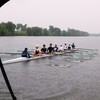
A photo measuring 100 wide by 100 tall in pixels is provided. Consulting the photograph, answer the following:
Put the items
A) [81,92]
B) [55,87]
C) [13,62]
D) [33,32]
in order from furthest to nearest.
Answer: [33,32]
[13,62]
[55,87]
[81,92]

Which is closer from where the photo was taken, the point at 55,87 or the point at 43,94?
the point at 43,94

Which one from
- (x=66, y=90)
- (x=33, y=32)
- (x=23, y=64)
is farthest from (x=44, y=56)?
(x=33, y=32)

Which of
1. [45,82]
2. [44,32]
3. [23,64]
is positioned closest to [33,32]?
[44,32]

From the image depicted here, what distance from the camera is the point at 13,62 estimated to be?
1986 centimetres

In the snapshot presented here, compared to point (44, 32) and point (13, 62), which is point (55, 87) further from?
point (44, 32)

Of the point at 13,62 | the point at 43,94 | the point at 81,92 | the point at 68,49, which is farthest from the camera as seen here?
the point at 68,49

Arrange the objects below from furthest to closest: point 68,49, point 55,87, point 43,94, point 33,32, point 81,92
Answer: point 33,32 → point 68,49 → point 55,87 → point 81,92 → point 43,94

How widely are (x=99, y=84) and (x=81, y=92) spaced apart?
259 centimetres

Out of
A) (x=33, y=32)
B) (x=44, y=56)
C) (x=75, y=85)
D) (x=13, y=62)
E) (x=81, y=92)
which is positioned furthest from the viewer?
(x=33, y=32)

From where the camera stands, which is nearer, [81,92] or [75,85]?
[81,92]

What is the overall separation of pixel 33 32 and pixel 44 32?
863 cm

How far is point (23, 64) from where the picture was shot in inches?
820

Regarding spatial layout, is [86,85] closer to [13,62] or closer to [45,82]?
[45,82]

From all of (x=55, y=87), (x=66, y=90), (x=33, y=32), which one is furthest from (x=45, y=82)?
(x=33, y=32)
